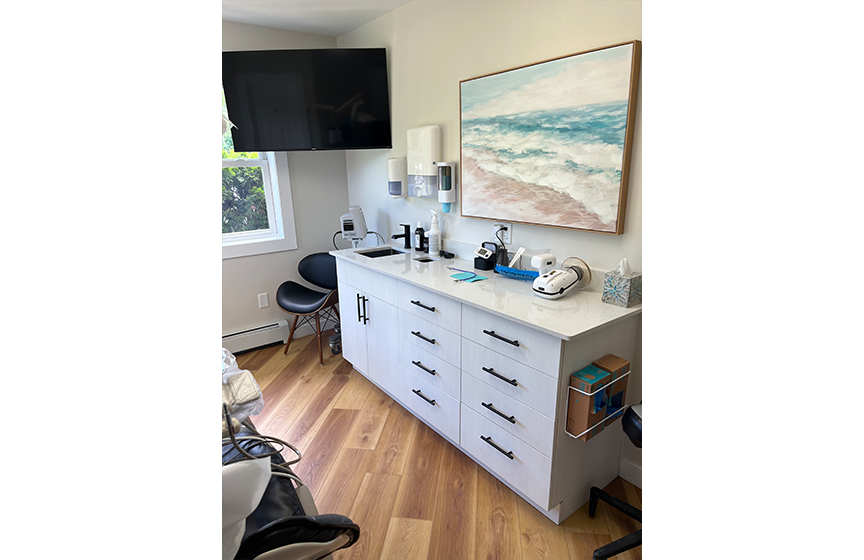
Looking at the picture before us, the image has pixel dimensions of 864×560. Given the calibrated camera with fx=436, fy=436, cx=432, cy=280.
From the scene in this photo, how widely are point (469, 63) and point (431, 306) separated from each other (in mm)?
1422

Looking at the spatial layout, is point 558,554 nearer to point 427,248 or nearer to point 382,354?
point 382,354

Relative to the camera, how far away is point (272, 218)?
3.77m

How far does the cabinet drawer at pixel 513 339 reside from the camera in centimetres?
166

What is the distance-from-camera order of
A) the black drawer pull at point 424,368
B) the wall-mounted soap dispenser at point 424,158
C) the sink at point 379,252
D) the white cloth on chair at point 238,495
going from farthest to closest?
1. the sink at point 379,252
2. the wall-mounted soap dispenser at point 424,158
3. the black drawer pull at point 424,368
4. the white cloth on chair at point 238,495

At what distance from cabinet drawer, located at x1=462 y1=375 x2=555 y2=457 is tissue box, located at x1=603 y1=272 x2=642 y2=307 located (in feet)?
1.96

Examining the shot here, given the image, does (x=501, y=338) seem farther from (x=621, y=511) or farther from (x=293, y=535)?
(x=293, y=535)

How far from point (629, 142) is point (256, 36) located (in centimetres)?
291

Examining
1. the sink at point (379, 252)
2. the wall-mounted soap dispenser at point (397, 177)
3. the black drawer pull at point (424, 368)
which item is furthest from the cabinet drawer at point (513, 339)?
the wall-mounted soap dispenser at point (397, 177)

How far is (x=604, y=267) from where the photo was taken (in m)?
2.04

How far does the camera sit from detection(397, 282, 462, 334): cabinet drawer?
2092mm

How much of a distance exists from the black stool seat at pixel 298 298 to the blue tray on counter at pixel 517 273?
5.12 feet

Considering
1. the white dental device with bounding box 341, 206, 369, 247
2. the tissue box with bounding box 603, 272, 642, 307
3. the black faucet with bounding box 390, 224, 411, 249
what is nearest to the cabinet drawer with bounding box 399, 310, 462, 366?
the tissue box with bounding box 603, 272, 642, 307

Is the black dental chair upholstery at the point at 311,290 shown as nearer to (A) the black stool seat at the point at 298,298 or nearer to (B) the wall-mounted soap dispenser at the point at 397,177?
(A) the black stool seat at the point at 298,298
